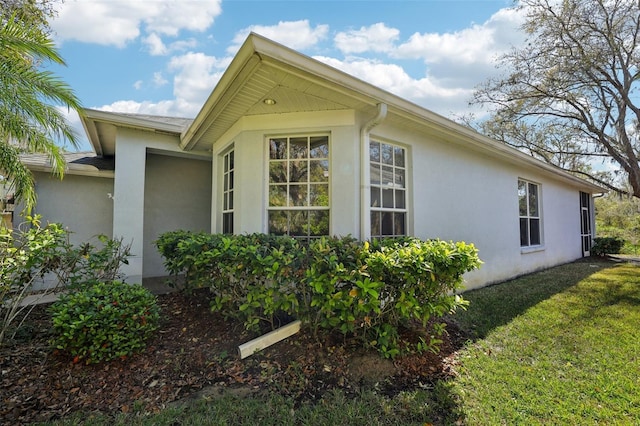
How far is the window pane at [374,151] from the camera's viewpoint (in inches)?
191

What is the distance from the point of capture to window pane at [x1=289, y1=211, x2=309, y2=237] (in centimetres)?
466

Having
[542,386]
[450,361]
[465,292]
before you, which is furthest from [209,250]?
[465,292]

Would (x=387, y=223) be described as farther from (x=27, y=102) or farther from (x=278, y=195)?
(x=27, y=102)

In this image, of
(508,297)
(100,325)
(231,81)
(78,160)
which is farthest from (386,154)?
(78,160)

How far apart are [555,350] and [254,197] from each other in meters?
4.39

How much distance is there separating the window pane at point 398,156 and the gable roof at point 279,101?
0.38 metres

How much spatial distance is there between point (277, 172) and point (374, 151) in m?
1.58

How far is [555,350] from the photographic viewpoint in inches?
143

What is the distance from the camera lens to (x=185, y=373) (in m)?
3.02

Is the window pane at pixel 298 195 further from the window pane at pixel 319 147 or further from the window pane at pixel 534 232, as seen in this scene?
the window pane at pixel 534 232

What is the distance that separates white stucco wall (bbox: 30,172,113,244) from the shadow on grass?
24.0 ft

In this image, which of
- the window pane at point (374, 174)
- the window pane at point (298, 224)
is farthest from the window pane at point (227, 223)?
the window pane at point (374, 174)

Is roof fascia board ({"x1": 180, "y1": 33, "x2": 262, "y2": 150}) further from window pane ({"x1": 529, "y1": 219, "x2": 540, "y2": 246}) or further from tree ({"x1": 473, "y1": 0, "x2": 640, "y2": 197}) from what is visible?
tree ({"x1": 473, "y1": 0, "x2": 640, "y2": 197})

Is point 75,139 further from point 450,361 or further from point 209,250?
point 450,361
